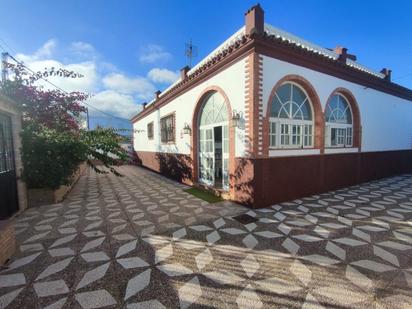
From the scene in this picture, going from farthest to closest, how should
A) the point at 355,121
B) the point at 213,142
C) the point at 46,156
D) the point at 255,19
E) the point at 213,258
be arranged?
the point at 355,121 < the point at 213,142 < the point at 46,156 < the point at 255,19 < the point at 213,258

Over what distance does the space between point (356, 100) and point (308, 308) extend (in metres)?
8.14

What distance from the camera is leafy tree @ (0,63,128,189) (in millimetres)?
5941

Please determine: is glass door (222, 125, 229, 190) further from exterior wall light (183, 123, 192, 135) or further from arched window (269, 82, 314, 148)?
exterior wall light (183, 123, 192, 135)

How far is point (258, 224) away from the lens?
430cm

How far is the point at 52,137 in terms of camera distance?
20.9 ft

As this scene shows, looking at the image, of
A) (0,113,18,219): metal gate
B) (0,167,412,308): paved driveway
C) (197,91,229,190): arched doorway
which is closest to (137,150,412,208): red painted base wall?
(0,167,412,308): paved driveway

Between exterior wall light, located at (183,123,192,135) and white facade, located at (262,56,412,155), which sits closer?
white facade, located at (262,56,412,155)

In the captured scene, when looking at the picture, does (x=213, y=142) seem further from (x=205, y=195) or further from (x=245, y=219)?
(x=245, y=219)

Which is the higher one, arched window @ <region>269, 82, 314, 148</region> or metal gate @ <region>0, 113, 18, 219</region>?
arched window @ <region>269, 82, 314, 148</region>

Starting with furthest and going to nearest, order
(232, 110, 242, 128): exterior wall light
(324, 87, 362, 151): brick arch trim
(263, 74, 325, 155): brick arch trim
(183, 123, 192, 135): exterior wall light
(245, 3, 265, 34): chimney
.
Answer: (183, 123, 192, 135): exterior wall light → (324, 87, 362, 151): brick arch trim → (263, 74, 325, 155): brick arch trim → (232, 110, 242, 128): exterior wall light → (245, 3, 265, 34): chimney

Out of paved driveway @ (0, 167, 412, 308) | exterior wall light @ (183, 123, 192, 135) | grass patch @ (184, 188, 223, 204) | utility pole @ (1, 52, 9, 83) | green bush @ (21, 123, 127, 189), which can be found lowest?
grass patch @ (184, 188, 223, 204)

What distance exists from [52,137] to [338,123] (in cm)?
963

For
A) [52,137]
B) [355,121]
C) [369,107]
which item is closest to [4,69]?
[52,137]

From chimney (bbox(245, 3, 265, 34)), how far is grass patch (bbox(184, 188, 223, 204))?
4.55 metres
